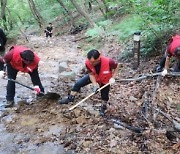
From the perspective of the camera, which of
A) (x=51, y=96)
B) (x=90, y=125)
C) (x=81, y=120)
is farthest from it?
(x=51, y=96)

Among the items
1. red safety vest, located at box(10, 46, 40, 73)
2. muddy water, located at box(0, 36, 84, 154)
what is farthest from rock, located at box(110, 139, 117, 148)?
red safety vest, located at box(10, 46, 40, 73)

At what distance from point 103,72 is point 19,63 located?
1859 mm

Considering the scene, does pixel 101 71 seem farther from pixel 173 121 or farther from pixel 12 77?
pixel 12 77

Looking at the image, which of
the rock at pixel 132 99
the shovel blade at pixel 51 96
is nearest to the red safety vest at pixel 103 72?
the rock at pixel 132 99

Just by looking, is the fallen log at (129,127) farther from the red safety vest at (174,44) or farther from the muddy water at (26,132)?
the red safety vest at (174,44)

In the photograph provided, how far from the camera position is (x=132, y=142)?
502cm

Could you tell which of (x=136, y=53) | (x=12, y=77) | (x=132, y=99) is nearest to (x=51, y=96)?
(x=12, y=77)

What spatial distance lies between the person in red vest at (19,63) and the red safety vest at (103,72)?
49.6 inches

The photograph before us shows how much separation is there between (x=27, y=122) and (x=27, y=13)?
3869 centimetres

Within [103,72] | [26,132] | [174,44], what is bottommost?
[26,132]

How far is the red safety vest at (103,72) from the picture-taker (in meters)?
6.05

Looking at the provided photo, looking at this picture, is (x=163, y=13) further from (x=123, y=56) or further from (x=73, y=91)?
(x=73, y=91)

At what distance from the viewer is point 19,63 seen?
6695 millimetres

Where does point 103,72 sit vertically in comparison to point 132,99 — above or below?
above
